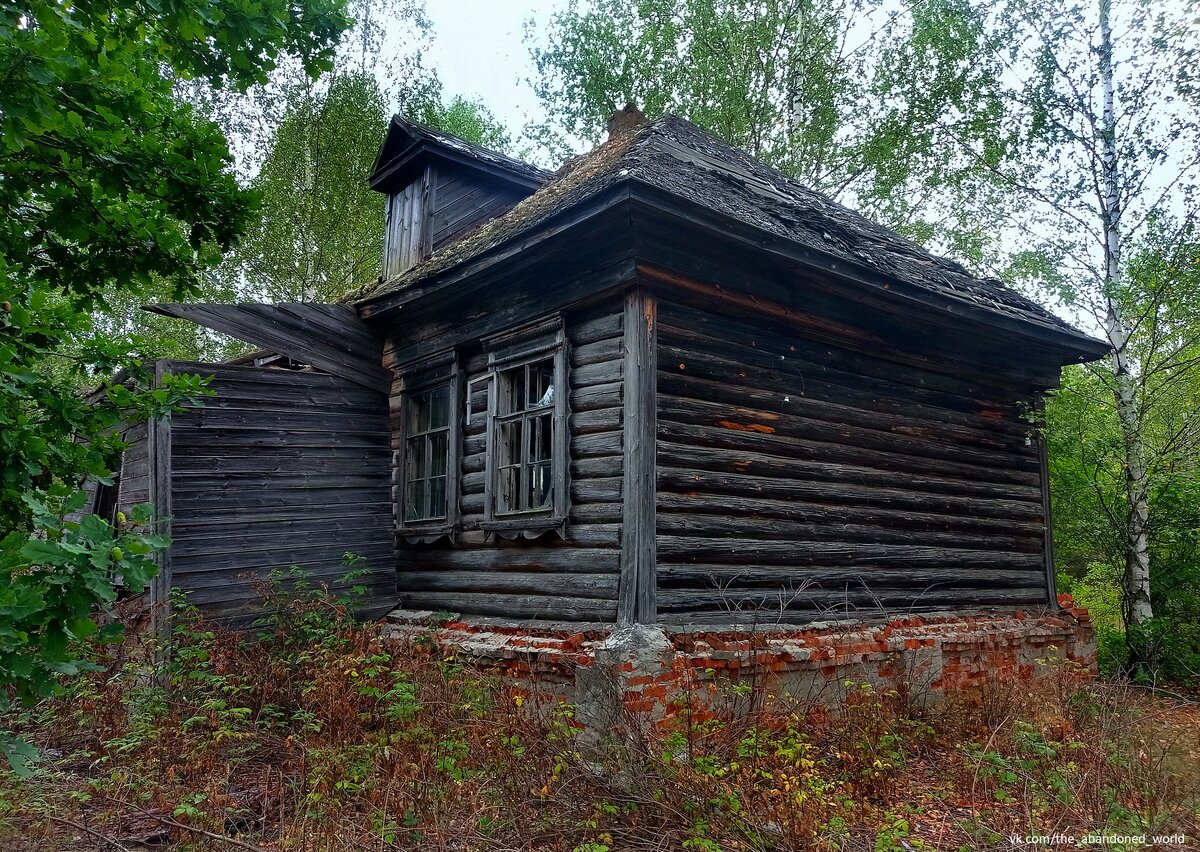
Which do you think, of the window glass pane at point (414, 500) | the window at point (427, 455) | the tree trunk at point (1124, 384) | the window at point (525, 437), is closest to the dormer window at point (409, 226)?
the window at point (427, 455)

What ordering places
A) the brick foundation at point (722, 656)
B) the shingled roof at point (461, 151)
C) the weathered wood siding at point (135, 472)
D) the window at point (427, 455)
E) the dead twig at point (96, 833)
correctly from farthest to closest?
the shingled roof at point (461, 151) < the window at point (427, 455) < the weathered wood siding at point (135, 472) < the brick foundation at point (722, 656) < the dead twig at point (96, 833)

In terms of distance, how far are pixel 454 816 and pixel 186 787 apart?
75.5 inches

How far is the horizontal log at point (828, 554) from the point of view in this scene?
6434mm

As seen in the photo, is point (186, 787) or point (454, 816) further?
point (186, 787)

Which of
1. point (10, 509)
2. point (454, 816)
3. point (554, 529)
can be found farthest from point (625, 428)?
point (10, 509)

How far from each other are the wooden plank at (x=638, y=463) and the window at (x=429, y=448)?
2363 mm

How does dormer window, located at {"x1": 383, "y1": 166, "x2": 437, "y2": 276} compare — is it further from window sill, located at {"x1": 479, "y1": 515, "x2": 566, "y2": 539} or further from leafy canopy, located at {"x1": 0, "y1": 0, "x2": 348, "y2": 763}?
leafy canopy, located at {"x1": 0, "y1": 0, "x2": 348, "y2": 763}

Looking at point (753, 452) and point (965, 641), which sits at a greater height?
point (753, 452)

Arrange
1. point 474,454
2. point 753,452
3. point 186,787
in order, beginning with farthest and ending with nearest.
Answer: point 474,454, point 753,452, point 186,787

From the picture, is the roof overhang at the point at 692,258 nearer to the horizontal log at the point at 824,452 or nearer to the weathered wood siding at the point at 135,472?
the horizontal log at the point at 824,452

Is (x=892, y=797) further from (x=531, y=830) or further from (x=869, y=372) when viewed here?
(x=869, y=372)

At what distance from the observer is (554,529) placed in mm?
6598

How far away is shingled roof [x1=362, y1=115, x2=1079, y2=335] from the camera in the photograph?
6453 mm

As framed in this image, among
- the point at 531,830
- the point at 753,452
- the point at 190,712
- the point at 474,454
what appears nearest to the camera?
the point at 531,830
